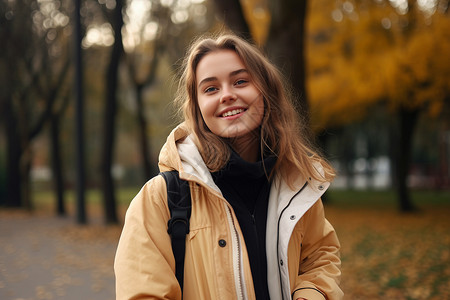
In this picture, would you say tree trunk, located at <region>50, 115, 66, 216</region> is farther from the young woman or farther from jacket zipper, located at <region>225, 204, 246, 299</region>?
jacket zipper, located at <region>225, 204, 246, 299</region>

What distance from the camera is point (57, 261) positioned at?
8.11m

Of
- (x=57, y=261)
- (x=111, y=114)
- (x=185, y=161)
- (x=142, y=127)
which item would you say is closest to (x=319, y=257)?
(x=185, y=161)

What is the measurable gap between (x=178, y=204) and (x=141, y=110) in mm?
14974

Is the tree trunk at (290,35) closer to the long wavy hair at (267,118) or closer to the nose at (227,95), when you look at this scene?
the long wavy hair at (267,118)

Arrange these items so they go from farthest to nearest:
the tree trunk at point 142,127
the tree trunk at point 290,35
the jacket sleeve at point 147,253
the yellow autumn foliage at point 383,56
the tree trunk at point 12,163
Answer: the tree trunk at point 12,163
the tree trunk at point 142,127
the yellow autumn foliage at point 383,56
the tree trunk at point 290,35
the jacket sleeve at point 147,253

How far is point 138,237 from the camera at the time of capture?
177cm

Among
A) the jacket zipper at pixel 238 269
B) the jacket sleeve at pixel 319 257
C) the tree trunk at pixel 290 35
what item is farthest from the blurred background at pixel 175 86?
the jacket zipper at pixel 238 269

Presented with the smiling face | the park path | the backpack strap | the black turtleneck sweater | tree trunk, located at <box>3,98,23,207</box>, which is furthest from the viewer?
tree trunk, located at <box>3,98,23,207</box>

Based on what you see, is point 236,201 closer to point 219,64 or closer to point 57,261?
point 219,64

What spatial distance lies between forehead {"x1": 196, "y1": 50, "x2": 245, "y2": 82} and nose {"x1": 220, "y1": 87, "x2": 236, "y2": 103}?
82 millimetres

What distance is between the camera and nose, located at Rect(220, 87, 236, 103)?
2.00 m

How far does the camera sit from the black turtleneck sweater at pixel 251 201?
1908 mm

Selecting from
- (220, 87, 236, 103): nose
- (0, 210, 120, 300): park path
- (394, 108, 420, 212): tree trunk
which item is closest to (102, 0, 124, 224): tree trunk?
(0, 210, 120, 300): park path

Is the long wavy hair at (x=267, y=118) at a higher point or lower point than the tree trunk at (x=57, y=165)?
higher
